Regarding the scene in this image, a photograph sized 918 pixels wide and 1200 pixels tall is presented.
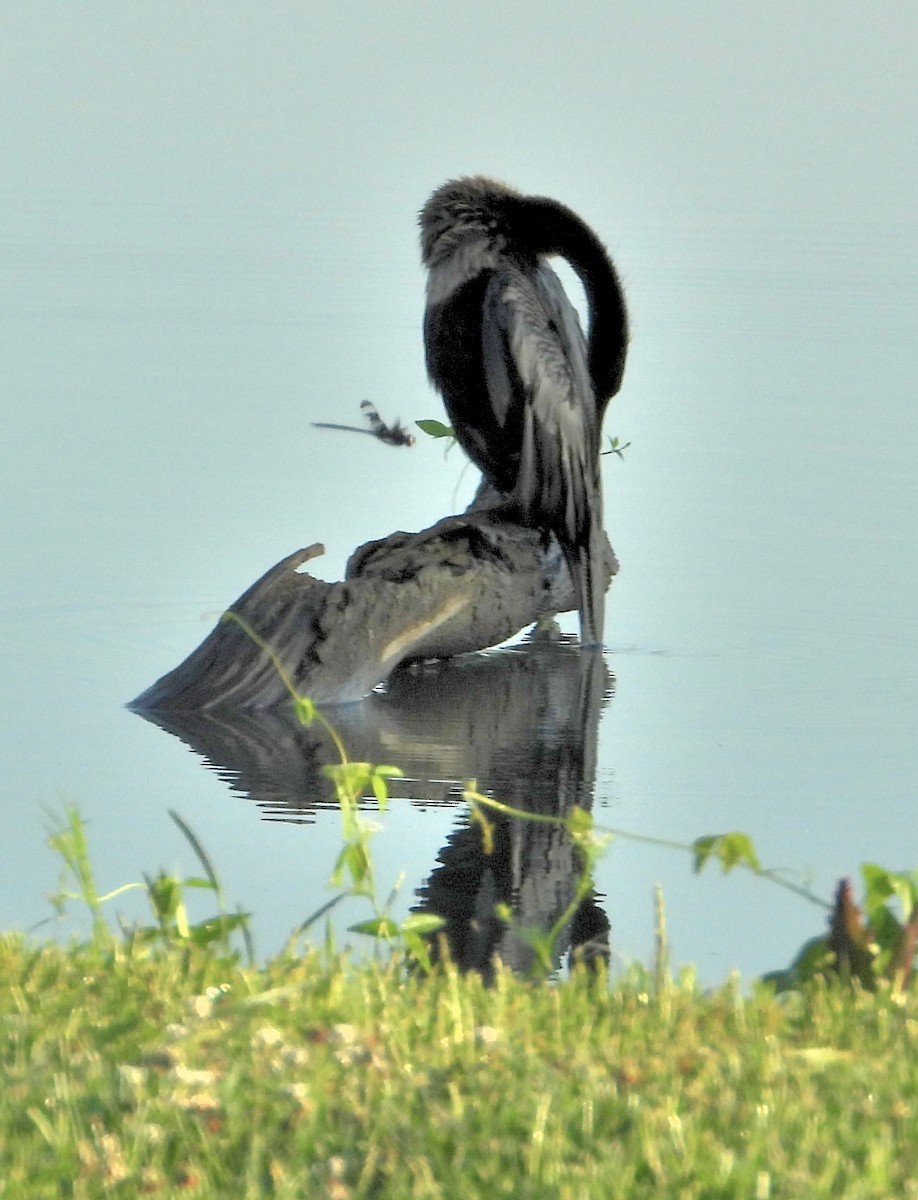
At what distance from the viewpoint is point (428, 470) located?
9180 millimetres

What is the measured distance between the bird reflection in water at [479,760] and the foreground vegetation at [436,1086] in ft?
2.77

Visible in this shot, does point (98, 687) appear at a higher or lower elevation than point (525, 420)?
lower

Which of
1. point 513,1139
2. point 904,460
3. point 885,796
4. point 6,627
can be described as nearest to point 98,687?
point 6,627

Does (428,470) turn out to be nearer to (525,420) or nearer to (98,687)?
(525,420)

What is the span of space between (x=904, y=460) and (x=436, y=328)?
10.3ft

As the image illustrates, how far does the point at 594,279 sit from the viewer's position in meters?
7.07

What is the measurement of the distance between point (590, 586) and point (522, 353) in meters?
0.80

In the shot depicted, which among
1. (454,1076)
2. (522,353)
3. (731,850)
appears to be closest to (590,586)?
(522,353)

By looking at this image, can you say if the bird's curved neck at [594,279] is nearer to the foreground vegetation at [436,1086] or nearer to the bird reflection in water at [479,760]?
the bird reflection in water at [479,760]

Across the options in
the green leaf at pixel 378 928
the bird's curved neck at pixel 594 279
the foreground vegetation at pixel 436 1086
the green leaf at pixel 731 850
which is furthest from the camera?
the bird's curved neck at pixel 594 279

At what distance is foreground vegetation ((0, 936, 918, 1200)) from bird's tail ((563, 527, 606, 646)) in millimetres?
3492

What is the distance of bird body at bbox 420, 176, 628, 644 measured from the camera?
6.82m

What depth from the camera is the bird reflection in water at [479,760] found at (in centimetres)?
450

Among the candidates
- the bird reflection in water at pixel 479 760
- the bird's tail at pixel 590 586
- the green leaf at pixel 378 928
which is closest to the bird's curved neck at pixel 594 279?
the bird's tail at pixel 590 586
